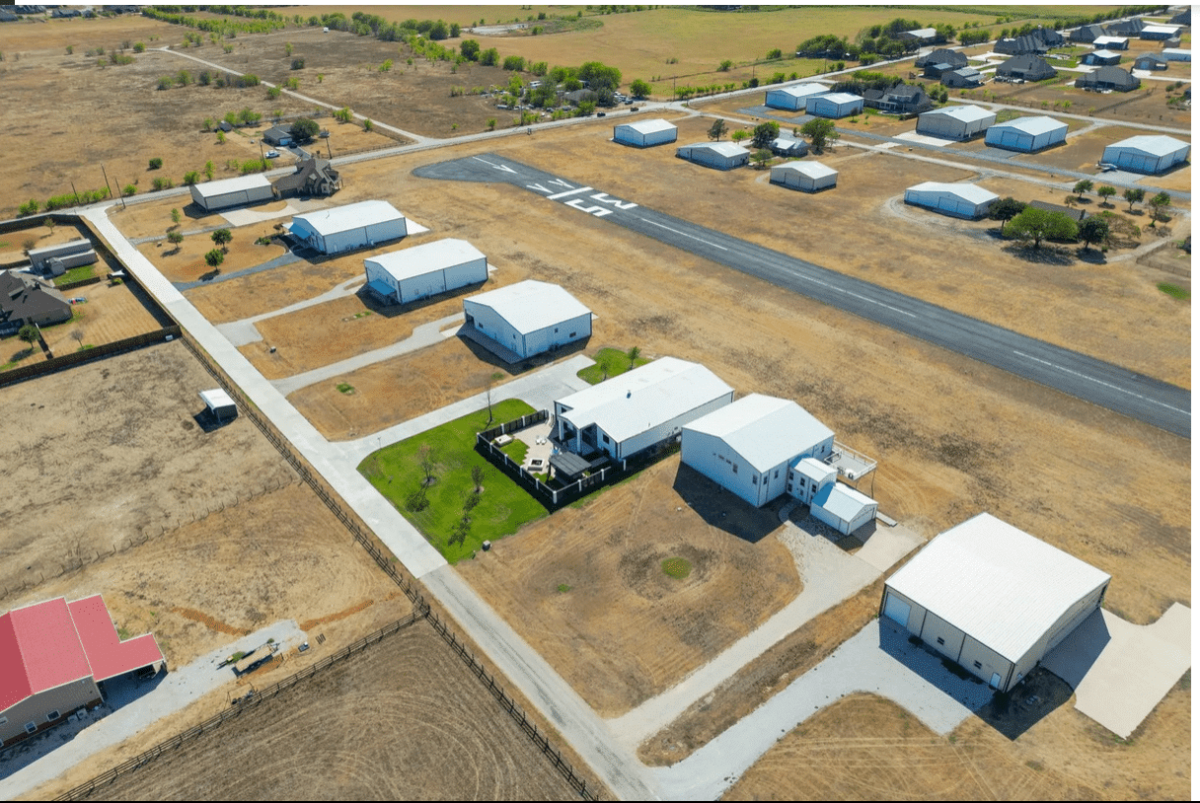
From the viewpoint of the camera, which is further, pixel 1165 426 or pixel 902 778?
pixel 1165 426

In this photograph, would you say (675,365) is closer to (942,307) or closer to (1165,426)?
(942,307)

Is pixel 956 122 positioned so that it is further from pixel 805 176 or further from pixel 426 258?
pixel 426 258

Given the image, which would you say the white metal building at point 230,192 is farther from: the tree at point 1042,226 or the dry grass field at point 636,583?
the tree at point 1042,226

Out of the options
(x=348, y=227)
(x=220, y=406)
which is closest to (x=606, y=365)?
(x=220, y=406)

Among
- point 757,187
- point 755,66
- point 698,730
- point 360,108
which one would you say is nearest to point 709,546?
point 698,730

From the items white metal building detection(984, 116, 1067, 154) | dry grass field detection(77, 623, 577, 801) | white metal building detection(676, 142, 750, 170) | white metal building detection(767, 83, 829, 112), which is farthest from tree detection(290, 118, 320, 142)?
dry grass field detection(77, 623, 577, 801)

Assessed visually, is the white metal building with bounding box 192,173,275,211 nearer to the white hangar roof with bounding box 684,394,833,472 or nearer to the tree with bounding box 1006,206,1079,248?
the white hangar roof with bounding box 684,394,833,472
